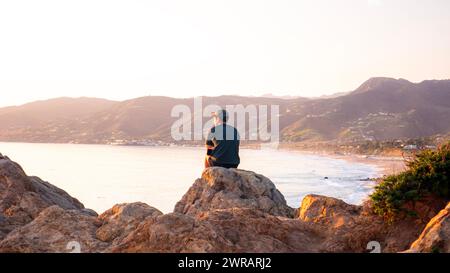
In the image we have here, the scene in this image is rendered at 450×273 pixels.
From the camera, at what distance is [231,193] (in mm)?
10242

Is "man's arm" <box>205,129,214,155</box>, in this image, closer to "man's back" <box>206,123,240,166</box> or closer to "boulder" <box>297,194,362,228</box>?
"man's back" <box>206,123,240,166</box>

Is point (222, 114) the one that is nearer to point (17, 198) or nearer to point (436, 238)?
point (17, 198)

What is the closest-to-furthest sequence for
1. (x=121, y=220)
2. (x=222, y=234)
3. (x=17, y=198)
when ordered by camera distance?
(x=222, y=234), (x=121, y=220), (x=17, y=198)

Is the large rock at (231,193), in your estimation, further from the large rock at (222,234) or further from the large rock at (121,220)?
the large rock at (222,234)

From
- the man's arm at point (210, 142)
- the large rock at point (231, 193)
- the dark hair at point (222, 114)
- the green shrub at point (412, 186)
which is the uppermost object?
the dark hair at point (222, 114)

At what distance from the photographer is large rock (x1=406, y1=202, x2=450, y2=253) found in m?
5.42

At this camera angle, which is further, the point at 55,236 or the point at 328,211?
the point at 328,211

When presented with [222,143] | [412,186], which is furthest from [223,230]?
[222,143]

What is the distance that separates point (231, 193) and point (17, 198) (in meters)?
4.10

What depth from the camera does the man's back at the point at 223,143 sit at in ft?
38.2

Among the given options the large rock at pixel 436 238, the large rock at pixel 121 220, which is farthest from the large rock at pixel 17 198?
the large rock at pixel 436 238

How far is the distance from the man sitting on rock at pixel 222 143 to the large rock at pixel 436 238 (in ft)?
21.1
